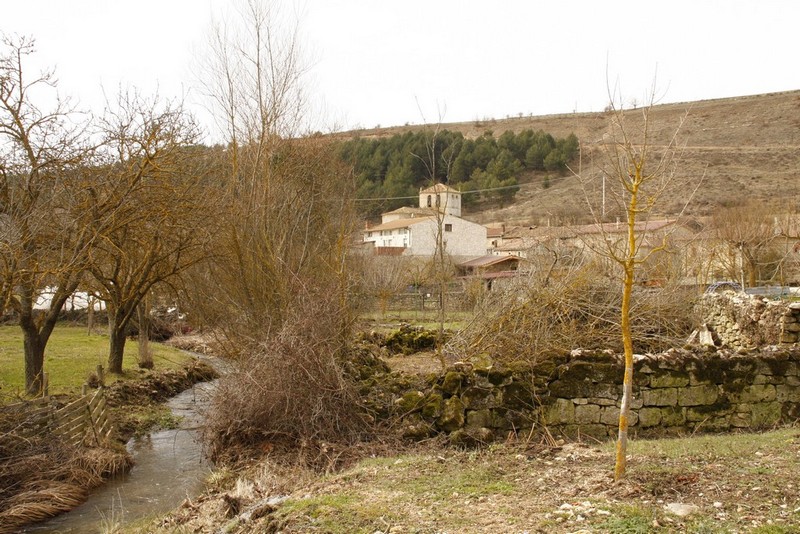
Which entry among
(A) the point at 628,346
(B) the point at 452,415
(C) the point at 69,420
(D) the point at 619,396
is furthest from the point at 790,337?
(C) the point at 69,420

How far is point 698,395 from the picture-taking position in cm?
1000

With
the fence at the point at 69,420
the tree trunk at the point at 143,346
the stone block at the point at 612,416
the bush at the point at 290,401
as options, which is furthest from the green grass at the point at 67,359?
the stone block at the point at 612,416

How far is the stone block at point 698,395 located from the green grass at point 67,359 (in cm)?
1111

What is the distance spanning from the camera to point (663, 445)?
823cm

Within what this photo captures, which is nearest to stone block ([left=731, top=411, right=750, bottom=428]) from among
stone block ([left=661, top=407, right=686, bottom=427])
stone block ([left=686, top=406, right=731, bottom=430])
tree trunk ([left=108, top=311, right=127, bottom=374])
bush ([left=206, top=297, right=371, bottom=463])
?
stone block ([left=686, top=406, right=731, bottom=430])

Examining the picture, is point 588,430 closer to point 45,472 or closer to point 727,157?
point 45,472

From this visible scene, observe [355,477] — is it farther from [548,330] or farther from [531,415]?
[548,330]

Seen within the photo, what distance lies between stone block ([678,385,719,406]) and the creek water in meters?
7.55

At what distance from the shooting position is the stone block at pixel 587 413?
32.6ft

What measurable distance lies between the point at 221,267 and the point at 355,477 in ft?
30.2

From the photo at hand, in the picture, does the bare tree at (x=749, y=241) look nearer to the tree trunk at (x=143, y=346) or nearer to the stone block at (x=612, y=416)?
the stone block at (x=612, y=416)

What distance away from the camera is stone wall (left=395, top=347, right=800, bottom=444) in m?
9.91

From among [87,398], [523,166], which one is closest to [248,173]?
[87,398]

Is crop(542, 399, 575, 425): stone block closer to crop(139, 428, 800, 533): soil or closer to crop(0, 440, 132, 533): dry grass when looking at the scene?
crop(139, 428, 800, 533): soil
